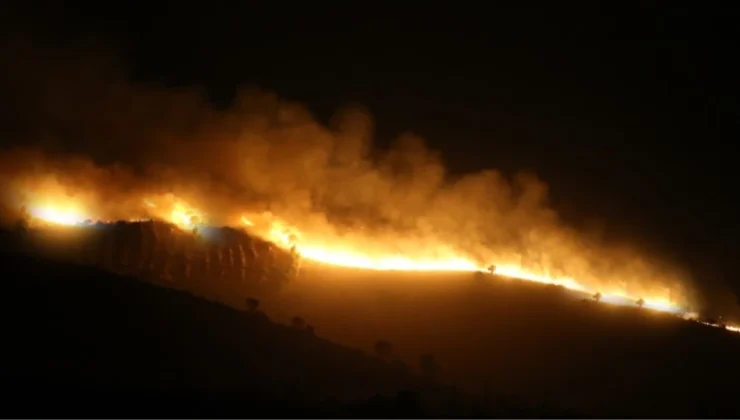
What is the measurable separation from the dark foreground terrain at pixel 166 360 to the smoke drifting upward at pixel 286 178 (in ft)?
18.2

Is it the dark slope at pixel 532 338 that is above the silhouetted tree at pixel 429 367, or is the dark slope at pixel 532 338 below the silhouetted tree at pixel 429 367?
above

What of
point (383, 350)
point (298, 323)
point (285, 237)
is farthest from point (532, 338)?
point (285, 237)

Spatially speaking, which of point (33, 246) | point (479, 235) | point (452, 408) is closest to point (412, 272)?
point (479, 235)

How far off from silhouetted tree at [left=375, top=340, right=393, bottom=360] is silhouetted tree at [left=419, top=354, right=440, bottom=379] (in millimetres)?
685

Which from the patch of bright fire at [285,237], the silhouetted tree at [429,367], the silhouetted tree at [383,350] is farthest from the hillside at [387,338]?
the patch of bright fire at [285,237]

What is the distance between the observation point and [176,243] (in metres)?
19.5

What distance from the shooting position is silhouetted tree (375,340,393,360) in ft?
55.7

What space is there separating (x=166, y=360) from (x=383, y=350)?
522 centimetres

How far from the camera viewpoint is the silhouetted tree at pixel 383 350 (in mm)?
16984

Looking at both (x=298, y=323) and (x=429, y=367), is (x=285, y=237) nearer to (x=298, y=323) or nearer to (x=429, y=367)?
(x=298, y=323)

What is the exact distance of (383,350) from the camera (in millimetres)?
17047

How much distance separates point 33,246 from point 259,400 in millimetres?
9541

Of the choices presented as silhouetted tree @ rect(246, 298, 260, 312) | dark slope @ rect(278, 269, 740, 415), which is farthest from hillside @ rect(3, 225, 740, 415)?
silhouetted tree @ rect(246, 298, 260, 312)

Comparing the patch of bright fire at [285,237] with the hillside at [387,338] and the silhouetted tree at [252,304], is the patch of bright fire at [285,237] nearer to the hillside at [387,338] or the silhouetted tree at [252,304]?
the hillside at [387,338]
